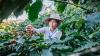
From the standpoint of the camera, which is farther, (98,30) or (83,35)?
(83,35)

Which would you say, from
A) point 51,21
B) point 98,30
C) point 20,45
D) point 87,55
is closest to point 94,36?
point 98,30

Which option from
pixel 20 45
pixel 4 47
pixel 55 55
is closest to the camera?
pixel 55 55

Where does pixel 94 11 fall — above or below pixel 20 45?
above

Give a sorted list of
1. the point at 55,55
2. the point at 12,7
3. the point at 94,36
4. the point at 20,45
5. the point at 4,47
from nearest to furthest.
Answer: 1. the point at 12,7
2. the point at 55,55
3. the point at 94,36
4. the point at 20,45
5. the point at 4,47

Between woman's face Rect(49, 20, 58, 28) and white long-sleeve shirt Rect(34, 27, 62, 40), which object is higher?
woman's face Rect(49, 20, 58, 28)

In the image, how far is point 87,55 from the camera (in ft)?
1.52

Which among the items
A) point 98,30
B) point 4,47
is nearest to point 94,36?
point 98,30

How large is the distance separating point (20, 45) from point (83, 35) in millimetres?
466

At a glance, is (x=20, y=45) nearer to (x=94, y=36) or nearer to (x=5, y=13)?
(x=94, y=36)

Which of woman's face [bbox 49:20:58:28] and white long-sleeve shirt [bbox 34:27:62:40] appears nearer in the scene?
white long-sleeve shirt [bbox 34:27:62:40]

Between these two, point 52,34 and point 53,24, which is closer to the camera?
point 52,34

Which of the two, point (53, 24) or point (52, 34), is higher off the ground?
point (53, 24)

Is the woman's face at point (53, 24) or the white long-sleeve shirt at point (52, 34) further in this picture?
the woman's face at point (53, 24)

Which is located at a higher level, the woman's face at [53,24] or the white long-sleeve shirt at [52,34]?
the woman's face at [53,24]
